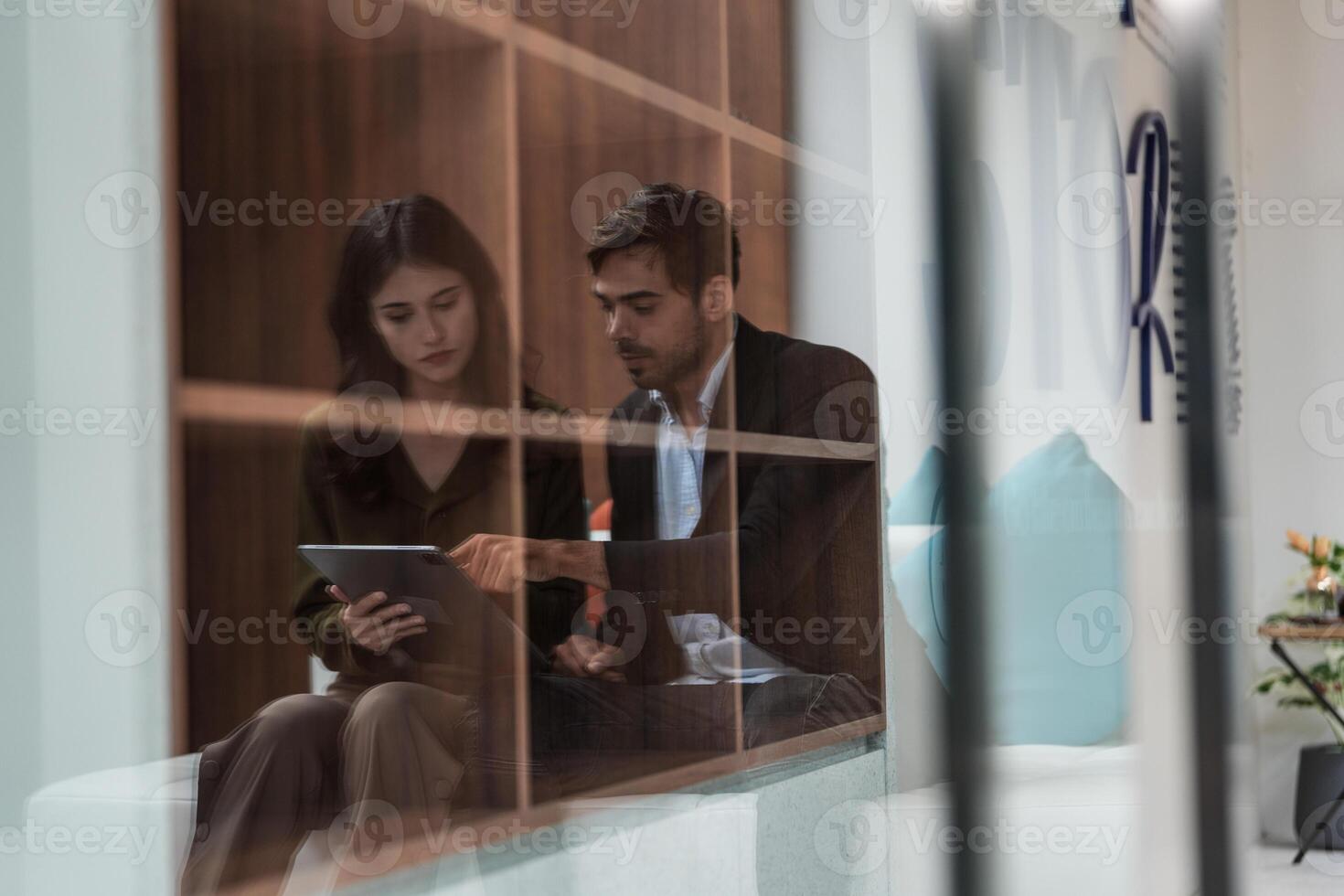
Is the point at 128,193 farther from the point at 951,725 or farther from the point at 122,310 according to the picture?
the point at 951,725

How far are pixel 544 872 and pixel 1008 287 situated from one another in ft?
1.93

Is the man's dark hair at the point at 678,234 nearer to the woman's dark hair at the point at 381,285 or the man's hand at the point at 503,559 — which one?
the woman's dark hair at the point at 381,285

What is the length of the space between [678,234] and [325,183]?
350 millimetres

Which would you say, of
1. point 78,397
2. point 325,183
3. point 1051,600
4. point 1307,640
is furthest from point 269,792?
point 1307,640

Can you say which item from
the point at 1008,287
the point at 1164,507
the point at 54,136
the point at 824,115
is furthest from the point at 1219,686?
the point at 54,136

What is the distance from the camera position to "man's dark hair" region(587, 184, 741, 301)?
92 centimetres

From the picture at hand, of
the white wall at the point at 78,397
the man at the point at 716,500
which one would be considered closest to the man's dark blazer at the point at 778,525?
the man at the point at 716,500

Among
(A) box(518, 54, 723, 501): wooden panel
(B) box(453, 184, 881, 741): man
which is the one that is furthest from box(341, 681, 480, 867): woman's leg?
(A) box(518, 54, 723, 501): wooden panel

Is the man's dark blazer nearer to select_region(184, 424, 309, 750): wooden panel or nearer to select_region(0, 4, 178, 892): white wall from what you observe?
select_region(184, 424, 309, 750): wooden panel

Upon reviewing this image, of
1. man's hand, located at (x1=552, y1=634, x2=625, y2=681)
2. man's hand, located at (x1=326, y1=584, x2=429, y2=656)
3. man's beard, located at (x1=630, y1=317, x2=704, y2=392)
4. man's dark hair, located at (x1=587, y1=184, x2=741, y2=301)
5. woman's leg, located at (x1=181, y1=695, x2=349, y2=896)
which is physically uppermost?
man's dark hair, located at (x1=587, y1=184, x2=741, y2=301)

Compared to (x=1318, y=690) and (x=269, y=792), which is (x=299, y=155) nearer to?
(x=269, y=792)

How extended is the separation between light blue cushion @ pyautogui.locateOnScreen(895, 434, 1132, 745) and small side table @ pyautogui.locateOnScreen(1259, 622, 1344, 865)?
14 centimetres

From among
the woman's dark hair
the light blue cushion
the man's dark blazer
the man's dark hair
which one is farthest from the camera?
the woman's dark hair

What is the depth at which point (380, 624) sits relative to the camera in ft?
3.30
